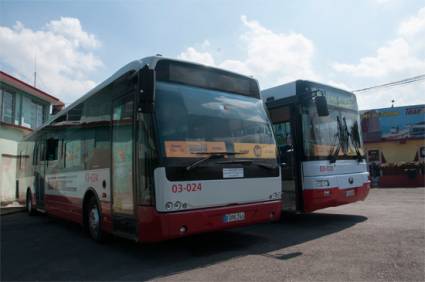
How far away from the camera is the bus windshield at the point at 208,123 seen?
5.31 metres

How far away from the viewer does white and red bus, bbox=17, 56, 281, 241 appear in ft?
16.8

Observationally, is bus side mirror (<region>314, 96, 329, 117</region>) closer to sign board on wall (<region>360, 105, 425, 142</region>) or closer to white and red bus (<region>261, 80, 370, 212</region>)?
white and red bus (<region>261, 80, 370, 212</region>)

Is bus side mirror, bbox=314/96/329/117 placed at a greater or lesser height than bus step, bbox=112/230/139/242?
greater

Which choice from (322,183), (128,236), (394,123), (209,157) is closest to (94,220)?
(128,236)

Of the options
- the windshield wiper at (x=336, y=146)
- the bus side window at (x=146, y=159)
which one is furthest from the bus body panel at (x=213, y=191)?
the windshield wiper at (x=336, y=146)

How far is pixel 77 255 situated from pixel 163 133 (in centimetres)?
294

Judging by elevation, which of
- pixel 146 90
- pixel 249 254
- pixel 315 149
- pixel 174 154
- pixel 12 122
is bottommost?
pixel 249 254

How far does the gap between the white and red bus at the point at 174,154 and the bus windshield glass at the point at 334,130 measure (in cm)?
166

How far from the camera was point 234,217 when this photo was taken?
5.81 metres

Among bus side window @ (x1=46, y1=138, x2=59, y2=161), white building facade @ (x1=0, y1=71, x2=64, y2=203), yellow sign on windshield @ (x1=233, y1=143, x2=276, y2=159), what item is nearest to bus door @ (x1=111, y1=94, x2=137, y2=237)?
yellow sign on windshield @ (x1=233, y1=143, x2=276, y2=159)

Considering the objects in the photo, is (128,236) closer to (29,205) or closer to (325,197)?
(325,197)

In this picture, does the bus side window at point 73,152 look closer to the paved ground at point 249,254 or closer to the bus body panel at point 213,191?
the paved ground at point 249,254

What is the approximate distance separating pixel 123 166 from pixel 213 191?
1554 mm

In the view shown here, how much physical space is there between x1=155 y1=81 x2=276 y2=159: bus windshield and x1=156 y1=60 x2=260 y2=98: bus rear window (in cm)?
11
